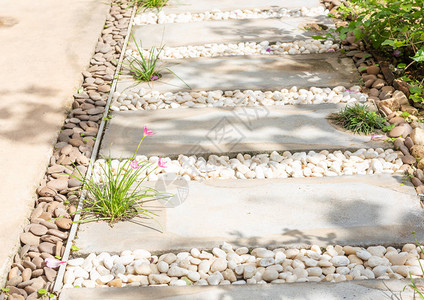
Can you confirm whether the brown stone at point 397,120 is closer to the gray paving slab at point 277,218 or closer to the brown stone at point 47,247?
the gray paving slab at point 277,218

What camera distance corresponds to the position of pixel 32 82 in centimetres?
373

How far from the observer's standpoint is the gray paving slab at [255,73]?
3676 millimetres

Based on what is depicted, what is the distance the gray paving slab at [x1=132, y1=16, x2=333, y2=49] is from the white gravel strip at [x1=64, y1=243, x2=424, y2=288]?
2329 millimetres

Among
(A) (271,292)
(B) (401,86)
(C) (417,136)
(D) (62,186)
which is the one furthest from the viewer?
(B) (401,86)

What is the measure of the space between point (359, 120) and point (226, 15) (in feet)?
6.82

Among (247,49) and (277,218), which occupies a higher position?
(247,49)

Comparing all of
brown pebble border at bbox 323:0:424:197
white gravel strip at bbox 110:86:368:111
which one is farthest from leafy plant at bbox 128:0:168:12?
brown pebble border at bbox 323:0:424:197

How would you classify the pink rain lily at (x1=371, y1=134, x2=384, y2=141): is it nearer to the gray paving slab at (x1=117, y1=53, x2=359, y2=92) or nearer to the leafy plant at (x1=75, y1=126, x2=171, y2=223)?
the gray paving slab at (x1=117, y1=53, x2=359, y2=92)

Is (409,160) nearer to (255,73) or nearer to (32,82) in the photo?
(255,73)

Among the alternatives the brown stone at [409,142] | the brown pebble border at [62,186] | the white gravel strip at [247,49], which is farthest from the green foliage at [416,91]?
the brown pebble border at [62,186]

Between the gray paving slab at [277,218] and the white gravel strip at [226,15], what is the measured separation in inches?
93.6

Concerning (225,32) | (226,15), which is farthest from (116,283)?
(226,15)

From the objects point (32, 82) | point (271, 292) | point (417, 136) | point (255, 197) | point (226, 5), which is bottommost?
point (271, 292)

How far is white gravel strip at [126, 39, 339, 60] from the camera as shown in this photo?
4.12 metres
